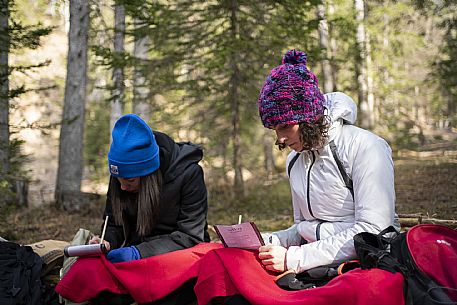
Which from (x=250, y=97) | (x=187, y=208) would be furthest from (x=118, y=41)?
(x=187, y=208)

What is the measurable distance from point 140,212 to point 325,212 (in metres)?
1.31

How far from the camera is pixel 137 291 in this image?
334cm

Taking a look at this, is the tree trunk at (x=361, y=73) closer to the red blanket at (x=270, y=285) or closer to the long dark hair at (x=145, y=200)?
the long dark hair at (x=145, y=200)

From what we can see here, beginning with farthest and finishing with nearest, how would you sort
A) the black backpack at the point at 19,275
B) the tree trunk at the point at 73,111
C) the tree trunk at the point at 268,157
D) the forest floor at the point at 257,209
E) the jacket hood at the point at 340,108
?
the tree trunk at the point at 268,157
the tree trunk at the point at 73,111
the forest floor at the point at 257,209
the black backpack at the point at 19,275
the jacket hood at the point at 340,108

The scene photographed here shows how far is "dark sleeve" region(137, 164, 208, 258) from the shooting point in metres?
3.65

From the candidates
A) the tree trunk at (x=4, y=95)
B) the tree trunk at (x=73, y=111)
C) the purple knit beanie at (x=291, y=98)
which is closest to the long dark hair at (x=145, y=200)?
the purple knit beanie at (x=291, y=98)

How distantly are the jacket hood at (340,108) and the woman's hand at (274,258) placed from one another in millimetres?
857

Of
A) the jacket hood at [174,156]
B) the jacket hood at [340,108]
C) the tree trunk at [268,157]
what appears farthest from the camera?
the tree trunk at [268,157]

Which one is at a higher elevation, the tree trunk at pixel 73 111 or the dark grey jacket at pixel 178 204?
the tree trunk at pixel 73 111

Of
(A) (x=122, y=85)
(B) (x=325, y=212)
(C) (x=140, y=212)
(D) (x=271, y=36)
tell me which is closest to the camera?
(B) (x=325, y=212)

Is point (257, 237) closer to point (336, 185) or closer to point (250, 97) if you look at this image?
point (336, 185)

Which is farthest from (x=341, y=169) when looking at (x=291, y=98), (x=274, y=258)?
(x=274, y=258)

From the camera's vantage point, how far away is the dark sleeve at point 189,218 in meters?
3.65

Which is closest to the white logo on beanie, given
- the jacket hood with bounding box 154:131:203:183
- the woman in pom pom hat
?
the jacket hood with bounding box 154:131:203:183
